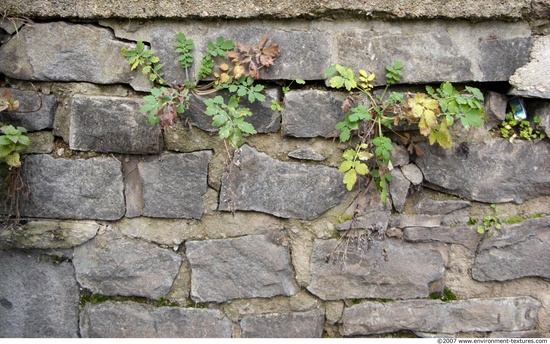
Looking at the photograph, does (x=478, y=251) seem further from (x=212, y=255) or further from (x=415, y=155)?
(x=212, y=255)

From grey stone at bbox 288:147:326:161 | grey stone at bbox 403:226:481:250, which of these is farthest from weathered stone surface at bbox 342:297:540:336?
grey stone at bbox 288:147:326:161

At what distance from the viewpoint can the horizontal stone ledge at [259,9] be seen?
1642 millimetres

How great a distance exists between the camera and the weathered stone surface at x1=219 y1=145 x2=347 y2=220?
70.1 inches

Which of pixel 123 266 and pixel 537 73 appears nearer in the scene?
pixel 537 73

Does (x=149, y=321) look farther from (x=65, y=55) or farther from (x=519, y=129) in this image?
(x=519, y=129)

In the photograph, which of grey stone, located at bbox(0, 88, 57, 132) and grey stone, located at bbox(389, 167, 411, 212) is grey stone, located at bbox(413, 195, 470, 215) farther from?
grey stone, located at bbox(0, 88, 57, 132)

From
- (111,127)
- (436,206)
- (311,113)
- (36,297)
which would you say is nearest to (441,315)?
(436,206)

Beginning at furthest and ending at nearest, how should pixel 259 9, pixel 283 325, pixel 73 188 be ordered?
pixel 283 325
pixel 73 188
pixel 259 9

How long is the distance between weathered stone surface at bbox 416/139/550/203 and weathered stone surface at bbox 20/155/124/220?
1203mm

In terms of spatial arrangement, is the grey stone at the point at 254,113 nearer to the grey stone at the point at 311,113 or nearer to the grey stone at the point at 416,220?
the grey stone at the point at 311,113

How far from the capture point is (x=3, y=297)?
1872 millimetres

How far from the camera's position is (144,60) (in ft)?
5.54

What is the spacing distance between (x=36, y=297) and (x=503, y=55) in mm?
2052

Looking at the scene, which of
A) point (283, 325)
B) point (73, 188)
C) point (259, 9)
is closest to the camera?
point (259, 9)
